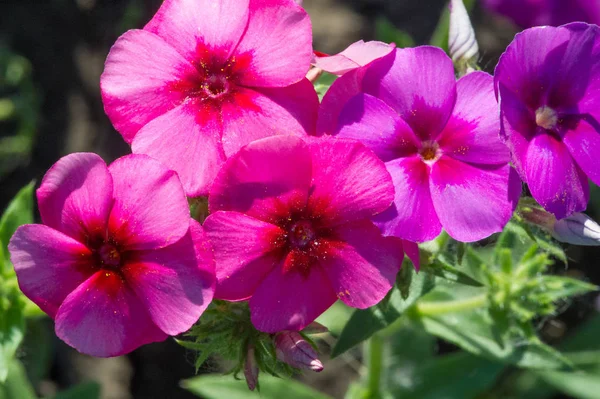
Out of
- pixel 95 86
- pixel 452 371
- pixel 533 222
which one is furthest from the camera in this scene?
pixel 95 86

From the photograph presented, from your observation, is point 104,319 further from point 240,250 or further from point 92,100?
point 92,100

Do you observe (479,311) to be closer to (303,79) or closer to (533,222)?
(533,222)

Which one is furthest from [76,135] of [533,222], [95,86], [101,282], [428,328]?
[533,222]

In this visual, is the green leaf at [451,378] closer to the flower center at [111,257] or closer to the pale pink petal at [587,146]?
the pale pink petal at [587,146]

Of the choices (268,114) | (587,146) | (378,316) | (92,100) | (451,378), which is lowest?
(451,378)

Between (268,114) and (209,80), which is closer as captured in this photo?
(268,114)

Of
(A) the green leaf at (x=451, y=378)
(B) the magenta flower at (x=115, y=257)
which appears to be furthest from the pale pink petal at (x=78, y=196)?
(A) the green leaf at (x=451, y=378)

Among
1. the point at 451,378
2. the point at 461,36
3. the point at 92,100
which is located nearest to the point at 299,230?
the point at 461,36
